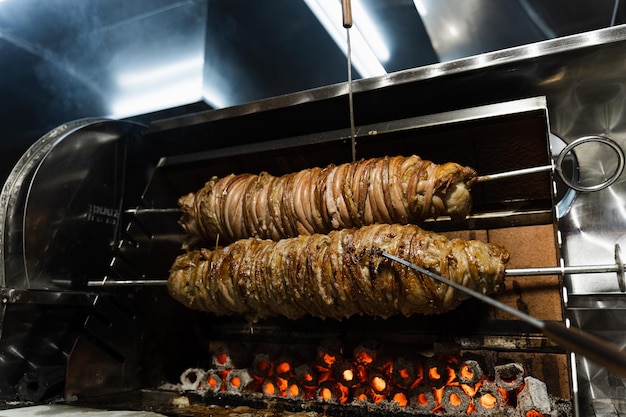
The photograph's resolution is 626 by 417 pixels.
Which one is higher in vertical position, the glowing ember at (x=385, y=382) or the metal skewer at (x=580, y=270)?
the metal skewer at (x=580, y=270)

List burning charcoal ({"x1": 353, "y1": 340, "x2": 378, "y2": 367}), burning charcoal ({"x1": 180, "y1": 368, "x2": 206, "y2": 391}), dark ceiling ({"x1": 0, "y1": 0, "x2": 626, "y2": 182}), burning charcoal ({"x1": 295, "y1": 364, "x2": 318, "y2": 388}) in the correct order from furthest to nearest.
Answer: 1. dark ceiling ({"x1": 0, "y1": 0, "x2": 626, "y2": 182})
2. burning charcoal ({"x1": 180, "y1": 368, "x2": 206, "y2": 391})
3. burning charcoal ({"x1": 295, "y1": 364, "x2": 318, "y2": 388})
4. burning charcoal ({"x1": 353, "y1": 340, "x2": 378, "y2": 367})

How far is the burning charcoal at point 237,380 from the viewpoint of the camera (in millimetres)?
3213

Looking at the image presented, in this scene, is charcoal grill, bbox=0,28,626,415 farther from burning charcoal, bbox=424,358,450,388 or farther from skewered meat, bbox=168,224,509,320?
skewered meat, bbox=168,224,509,320

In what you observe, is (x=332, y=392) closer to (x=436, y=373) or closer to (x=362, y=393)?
(x=362, y=393)

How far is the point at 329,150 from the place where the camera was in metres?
3.09

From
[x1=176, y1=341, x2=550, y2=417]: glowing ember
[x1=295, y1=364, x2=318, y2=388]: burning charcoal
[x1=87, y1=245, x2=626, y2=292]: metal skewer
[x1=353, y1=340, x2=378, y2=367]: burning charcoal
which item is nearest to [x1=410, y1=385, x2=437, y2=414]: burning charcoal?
[x1=176, y1=341, x2=550, y2=417]: glowing ember

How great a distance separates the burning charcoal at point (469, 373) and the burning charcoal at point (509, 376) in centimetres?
10

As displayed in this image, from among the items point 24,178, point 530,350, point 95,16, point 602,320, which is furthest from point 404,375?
point 95,16

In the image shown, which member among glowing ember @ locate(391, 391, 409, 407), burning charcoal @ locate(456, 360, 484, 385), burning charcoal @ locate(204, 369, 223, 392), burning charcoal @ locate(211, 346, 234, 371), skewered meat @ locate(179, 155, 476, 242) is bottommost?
glowing ember @ locate(391, 391, 409, 407)

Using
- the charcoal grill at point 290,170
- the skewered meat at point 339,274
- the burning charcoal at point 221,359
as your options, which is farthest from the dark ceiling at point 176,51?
the burning charcoal at point 221,359

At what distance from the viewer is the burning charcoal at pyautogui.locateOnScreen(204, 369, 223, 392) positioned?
128 inches

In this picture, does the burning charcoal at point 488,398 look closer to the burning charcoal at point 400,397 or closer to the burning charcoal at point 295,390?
the burning charcoal at point 400,397

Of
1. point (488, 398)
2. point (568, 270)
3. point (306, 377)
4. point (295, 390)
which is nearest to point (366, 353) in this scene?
point (306, 377)

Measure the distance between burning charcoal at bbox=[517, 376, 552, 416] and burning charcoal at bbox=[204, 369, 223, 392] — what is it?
200 centimetres
